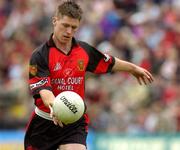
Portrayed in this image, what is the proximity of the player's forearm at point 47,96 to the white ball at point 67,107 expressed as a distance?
0.22 m

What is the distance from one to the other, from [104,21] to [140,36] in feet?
4.36

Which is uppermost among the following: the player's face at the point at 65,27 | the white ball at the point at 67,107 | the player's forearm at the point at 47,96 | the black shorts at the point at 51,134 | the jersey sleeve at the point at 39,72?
the player's face at the point at 65,27

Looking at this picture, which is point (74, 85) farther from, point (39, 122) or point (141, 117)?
point (141, 117)

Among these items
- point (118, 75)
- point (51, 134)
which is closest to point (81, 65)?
point (51, 134)

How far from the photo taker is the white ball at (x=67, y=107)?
8914 millimetres

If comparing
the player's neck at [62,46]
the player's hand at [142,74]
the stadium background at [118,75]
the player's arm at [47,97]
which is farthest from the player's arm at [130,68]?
the stadium background at [118,75]

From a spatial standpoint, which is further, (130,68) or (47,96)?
(130,68)

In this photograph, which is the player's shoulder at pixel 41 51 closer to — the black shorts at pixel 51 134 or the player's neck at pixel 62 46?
the player's neck at pixel 62 46

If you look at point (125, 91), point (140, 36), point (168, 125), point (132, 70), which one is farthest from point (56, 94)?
point (140, 36)

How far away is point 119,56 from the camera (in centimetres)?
1842

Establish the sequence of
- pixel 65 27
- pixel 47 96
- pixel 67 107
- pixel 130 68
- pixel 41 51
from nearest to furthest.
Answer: pixel 67 107, pixel 47 96, pixel 65 27, pixel 41 51, pixel 130 68

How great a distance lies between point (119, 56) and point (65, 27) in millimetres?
8865

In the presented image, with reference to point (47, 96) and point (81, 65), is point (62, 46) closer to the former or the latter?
point (81, 65)

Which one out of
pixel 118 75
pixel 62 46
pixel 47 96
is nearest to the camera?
pixel 47 96
